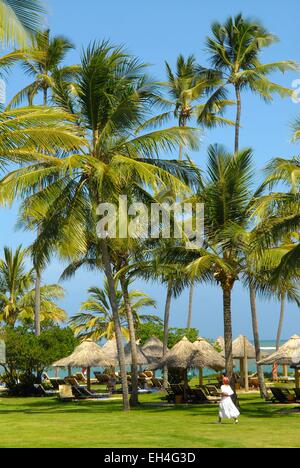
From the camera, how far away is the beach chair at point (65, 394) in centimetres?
2879

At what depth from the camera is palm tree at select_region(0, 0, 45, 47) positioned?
1087 cm

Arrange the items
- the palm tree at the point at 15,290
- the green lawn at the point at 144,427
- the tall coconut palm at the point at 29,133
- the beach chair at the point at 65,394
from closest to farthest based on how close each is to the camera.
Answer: the green lawn at the point at 144,427, the tall coconut palm at the point at 29,133, the beach chair at the point at 65,394, the palm tree at the point at 15,290

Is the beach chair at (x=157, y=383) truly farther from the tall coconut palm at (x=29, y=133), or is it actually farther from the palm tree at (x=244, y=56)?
the tall coconut palm at (x=29, y=133)

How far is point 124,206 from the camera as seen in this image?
22578mm

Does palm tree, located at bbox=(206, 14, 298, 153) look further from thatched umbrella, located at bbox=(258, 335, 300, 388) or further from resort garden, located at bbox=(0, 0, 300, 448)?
thatched umbrella, located at bbox=(258, 335, 300, 388)

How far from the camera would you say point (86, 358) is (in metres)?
32.5

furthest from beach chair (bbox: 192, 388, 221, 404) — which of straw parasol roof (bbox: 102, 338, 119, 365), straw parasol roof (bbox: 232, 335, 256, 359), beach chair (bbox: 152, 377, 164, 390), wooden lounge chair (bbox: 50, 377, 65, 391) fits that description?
beach chair (bbox: 152, 377, 164, 390)

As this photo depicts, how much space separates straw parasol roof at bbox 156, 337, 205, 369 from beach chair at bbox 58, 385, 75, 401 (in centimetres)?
371

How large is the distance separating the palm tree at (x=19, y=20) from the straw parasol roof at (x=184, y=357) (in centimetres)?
1724

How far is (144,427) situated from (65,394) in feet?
37.8

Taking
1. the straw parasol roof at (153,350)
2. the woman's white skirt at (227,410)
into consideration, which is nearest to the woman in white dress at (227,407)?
the woman's white skirt at (227,410)

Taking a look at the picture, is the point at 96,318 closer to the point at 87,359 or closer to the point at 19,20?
the point at 87,359

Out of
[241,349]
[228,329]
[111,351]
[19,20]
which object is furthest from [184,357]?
[19,20]

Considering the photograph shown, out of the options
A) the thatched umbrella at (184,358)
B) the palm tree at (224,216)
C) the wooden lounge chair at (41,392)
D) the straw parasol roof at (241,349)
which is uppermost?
the palm tree at (224,216)
